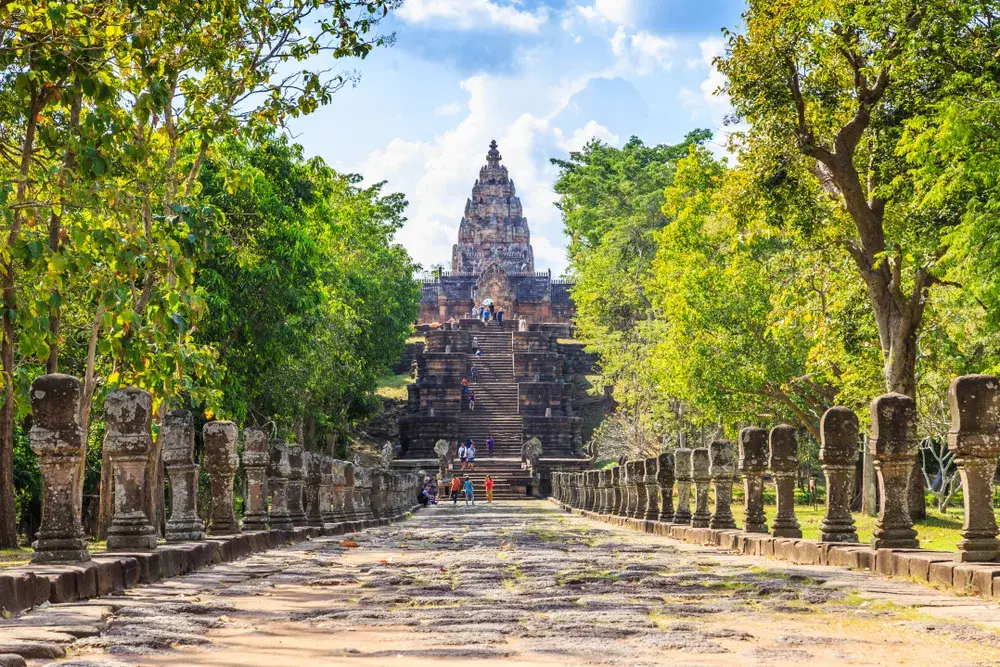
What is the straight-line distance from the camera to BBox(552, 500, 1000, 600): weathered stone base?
7.83 m

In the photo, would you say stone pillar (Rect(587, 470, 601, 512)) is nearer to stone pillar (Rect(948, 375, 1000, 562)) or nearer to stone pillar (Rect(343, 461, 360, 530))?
stone pillar (Rect(343, 461, 360, 530))

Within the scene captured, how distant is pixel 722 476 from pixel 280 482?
5.63 meters

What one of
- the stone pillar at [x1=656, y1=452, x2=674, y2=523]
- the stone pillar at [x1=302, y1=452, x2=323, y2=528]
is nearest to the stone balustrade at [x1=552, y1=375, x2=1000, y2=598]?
the stone pillar at [x1=656, y1=452, x2=674, y2=523]

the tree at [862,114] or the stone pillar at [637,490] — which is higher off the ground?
the tree at [862,114]

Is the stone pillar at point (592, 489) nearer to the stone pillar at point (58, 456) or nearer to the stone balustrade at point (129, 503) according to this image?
the stone balustrade at point (129, 503)

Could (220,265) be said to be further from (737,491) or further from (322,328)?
(737,491)

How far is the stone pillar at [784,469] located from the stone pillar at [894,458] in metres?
2.36

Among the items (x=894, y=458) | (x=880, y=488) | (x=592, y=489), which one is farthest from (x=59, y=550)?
(x=592, y=489)

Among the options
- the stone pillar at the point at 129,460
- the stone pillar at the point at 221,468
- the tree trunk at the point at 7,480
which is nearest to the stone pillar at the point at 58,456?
the stone pillar at the point at 129,460

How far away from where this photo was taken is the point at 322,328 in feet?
98.8

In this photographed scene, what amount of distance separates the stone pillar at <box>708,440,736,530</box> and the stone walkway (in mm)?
4597

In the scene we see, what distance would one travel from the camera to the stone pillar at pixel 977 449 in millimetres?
8641

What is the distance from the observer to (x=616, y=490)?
25.4 meters

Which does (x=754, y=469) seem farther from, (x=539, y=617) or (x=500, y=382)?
(x=500, y=382)
